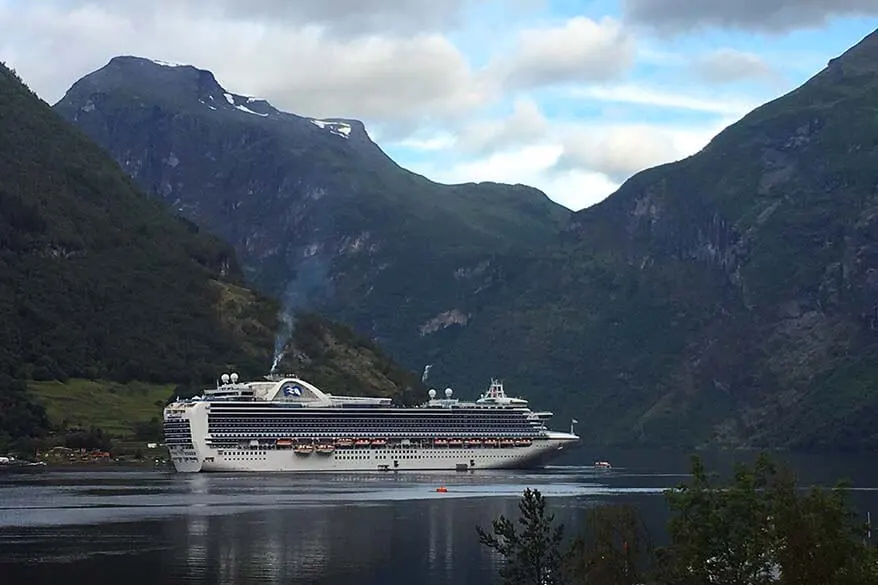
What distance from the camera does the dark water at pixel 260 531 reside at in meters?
102

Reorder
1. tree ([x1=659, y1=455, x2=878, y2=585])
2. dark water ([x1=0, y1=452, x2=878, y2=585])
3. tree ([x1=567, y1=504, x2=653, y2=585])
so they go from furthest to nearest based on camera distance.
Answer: dark water ([x1=0, y1=452, x2=878, y2=585]) < tree ([x1=567, y1=504, x2=653, y2=585]) < tree ([x1=659, y1=455, x2=878, y2=585])

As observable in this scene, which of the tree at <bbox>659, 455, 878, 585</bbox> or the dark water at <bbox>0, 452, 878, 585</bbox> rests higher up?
the tree at <bbox>659, 455, 878, 585</bbox>

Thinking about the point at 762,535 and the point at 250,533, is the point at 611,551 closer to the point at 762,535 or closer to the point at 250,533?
the point at 762,535

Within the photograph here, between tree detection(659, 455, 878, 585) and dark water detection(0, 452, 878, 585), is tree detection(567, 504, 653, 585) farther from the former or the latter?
dark water detection(0, 452, 878, 585)

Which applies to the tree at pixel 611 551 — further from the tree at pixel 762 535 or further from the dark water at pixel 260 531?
the dark water at pixel 260 531

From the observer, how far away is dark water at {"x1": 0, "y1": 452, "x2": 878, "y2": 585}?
102 meters

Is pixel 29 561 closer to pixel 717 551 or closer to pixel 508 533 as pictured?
pixel 508 533

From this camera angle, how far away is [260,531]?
128m

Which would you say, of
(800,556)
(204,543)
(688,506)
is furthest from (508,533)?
(204,543)

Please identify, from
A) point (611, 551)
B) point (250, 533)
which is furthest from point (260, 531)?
point (611, 551)

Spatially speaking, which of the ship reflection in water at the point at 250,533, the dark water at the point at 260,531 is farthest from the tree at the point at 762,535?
the ship reflection in water at the point at 250,533

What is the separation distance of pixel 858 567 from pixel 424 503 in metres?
108

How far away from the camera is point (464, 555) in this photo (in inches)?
4434

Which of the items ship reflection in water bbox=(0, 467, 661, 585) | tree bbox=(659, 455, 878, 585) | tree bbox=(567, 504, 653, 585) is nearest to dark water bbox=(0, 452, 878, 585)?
ship reflection in water bbox=(0, 467, 661, 585)
